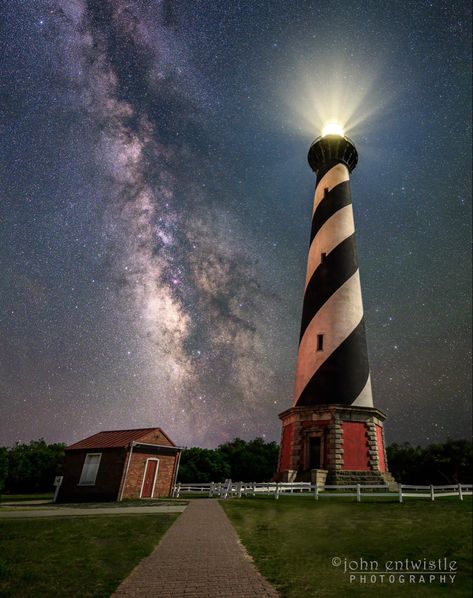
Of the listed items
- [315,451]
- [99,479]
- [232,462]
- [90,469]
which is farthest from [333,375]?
[232,462]

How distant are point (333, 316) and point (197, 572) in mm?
17115

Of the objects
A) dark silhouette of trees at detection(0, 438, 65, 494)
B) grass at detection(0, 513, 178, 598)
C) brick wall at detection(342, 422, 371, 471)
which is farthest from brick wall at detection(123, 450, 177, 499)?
dark silhouette of trees at detection(0, 438, 65, 494)

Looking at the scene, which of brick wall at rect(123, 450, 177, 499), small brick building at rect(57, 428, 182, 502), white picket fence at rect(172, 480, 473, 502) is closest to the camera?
white picket fence at rect(172, 480, 473, 502)

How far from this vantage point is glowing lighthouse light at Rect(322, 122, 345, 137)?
2820 centimetres

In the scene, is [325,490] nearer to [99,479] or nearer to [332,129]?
[99,479]

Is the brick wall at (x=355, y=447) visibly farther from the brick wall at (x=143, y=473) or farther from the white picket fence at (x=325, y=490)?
Result: the brick wall at (x=143, y=473)

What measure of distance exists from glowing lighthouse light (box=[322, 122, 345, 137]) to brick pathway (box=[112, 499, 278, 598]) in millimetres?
27688

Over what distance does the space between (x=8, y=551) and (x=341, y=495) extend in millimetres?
10806

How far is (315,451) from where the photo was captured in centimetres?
1873

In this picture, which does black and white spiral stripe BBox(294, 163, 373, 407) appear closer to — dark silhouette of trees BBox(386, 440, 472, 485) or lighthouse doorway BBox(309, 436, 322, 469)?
lighthouse doorway BBox(309, 436, 322, 469)

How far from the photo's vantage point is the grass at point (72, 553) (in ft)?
16.5

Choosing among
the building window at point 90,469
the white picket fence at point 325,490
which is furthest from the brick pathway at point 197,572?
the building window at point 90,469

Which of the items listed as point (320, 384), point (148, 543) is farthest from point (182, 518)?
point (320, 384)

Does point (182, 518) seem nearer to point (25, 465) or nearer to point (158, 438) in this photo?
point (158, 438)
